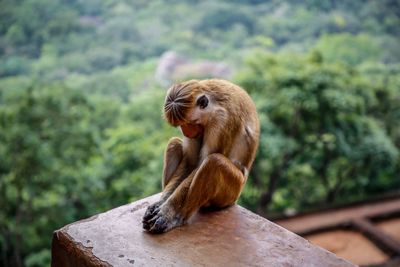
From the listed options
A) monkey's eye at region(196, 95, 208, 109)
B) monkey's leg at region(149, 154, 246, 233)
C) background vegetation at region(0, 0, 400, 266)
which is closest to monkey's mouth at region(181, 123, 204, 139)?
monkey's eye at region(196, 95, 208, 109)

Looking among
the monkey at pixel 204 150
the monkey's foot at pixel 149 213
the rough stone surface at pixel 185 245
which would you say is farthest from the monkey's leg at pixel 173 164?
the rough stone surface at pixel 185 245

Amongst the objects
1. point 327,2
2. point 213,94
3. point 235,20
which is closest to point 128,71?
point 235,20

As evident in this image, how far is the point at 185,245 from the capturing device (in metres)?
2.84

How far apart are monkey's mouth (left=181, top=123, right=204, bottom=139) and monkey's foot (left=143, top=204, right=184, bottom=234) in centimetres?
57

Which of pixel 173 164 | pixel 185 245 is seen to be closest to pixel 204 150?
pixel 173 164

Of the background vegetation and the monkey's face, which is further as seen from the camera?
the background vegetation

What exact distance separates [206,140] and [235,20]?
2576 centimetres

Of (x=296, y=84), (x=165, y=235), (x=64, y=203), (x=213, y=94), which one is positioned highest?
(x=213, y=94)

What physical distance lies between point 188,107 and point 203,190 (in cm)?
58

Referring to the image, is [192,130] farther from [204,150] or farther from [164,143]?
[164,143]

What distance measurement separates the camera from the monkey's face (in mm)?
3160

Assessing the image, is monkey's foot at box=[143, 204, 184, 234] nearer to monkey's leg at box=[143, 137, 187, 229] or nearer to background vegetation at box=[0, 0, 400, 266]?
monkey's leg at box=[143, 137, 187, 229]

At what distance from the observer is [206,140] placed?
342cm

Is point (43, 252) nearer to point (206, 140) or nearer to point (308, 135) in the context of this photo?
point (308, 135)
